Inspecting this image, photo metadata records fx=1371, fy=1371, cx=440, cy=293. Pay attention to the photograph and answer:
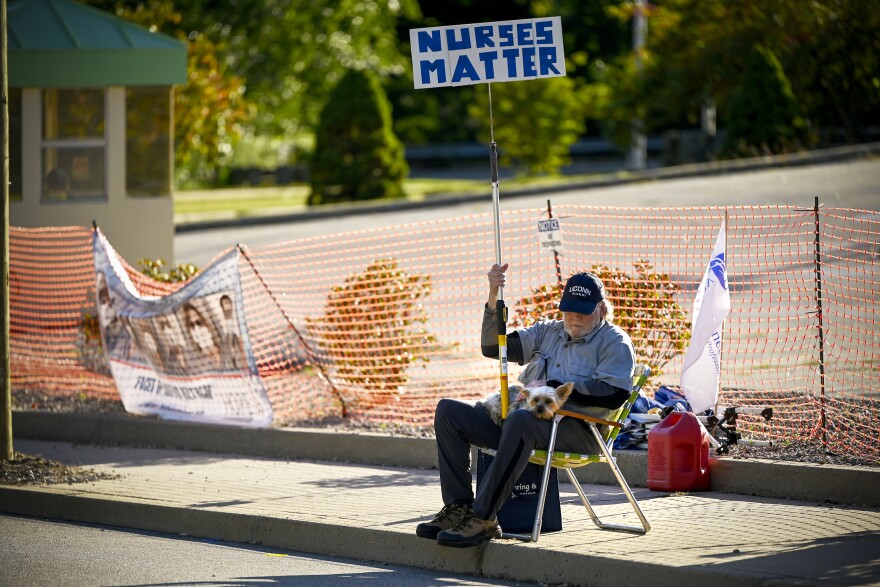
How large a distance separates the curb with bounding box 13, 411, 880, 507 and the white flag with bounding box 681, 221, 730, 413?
50 cm

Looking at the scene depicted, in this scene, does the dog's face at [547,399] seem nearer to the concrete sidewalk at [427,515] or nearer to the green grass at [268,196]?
the concrete sidewalk at [427,515]

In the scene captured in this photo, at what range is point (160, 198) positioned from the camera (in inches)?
650

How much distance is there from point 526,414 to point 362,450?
303 centimetres

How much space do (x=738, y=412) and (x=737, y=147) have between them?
1983 cm

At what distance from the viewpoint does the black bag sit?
285 inches

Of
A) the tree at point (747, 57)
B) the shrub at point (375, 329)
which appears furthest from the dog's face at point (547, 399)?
the tree at point (747, 57)

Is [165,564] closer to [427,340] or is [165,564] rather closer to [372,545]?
[372,545]

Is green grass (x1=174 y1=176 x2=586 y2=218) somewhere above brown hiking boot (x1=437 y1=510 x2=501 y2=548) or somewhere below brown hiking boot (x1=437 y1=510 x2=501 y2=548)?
above

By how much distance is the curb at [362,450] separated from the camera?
7926 mm

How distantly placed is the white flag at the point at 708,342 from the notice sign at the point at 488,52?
1.66 m

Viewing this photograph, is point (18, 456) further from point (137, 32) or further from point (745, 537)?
point (137, 32)

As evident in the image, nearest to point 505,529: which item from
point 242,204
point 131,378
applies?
point 131,378

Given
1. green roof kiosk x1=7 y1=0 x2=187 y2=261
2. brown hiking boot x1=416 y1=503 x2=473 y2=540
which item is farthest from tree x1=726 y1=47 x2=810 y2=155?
brown hiking boot x1=416 y1=503 x2=473 y2=540

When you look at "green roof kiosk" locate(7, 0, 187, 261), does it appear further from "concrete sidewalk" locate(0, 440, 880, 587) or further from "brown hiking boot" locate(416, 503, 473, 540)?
"brown hiking boot" locate(416, 503, 473, 540)
